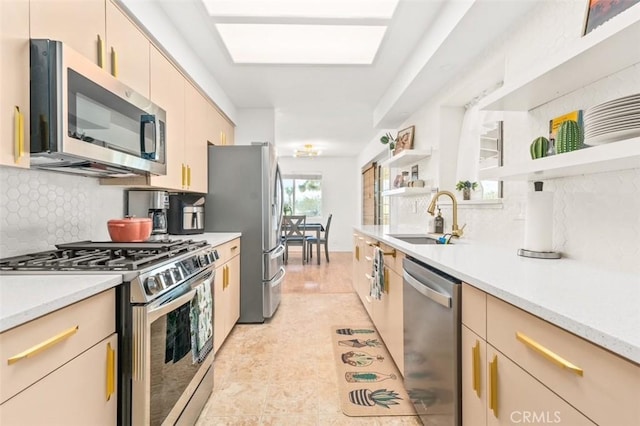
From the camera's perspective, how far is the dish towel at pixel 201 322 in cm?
157

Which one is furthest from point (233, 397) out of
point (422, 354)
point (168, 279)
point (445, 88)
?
point (445, 88)

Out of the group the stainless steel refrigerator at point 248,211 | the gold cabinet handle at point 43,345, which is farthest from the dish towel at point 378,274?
the gold cabinet handle at point 43,345

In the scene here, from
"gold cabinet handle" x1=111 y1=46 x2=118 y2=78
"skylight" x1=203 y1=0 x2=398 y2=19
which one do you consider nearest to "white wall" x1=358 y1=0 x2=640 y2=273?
"skylight" x1=203 y1=0 x2=398 y2=19

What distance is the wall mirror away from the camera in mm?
2053

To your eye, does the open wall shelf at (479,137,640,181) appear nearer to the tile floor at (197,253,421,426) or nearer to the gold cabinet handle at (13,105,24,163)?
the tile floor at (197,253,421,426)

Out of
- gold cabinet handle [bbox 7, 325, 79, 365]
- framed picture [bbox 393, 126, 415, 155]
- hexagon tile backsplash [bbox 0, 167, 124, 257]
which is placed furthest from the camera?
framed picture [bbox 393, 126, 415, 155]

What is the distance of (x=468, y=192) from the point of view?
2516 mm

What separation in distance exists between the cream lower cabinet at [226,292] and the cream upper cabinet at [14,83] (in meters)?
1.35

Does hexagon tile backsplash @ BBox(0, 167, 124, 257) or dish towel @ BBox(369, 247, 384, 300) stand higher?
hexagon tile backsplash @ BBox(0, 167, 124, 257)

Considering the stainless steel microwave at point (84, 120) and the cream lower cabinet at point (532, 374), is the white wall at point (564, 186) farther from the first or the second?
the stainless steel microwave at point (84, 120)

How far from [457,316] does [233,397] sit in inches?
55.0

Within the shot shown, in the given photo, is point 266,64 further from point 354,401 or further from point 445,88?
point 354,401

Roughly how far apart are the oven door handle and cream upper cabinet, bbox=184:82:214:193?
50.4 inches

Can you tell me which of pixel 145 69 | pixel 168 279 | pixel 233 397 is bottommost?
pixel 233 397
